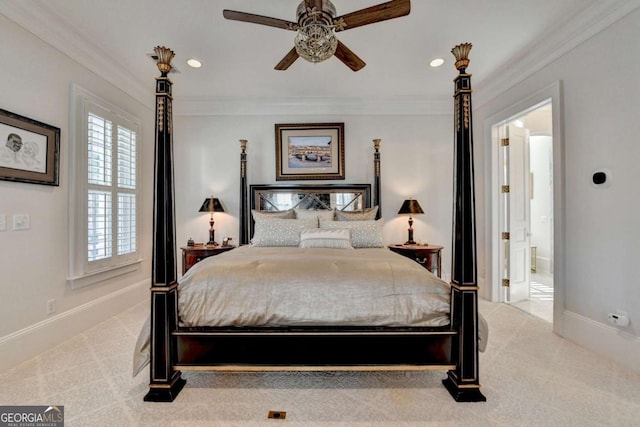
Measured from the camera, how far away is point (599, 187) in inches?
96.9

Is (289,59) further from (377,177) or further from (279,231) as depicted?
(377,177)

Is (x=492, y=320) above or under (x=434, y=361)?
under

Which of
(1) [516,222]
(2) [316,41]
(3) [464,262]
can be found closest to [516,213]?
(1) [516,222]

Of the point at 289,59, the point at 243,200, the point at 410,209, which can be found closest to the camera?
the point at 289,59

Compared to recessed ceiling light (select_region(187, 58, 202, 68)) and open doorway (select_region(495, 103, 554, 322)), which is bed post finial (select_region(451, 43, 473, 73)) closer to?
open doorway (select_region(495, 103, 554, 322))

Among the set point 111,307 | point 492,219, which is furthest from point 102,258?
point 492,219

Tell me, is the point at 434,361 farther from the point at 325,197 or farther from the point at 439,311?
the point at 325,197

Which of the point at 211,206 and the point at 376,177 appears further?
the point at 376,177

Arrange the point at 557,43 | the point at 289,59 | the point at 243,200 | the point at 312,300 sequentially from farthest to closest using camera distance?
the point at 243,200 → the point at 557,43 → the point at 289,59 → the point at 312,300

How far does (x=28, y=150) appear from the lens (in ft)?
7.91

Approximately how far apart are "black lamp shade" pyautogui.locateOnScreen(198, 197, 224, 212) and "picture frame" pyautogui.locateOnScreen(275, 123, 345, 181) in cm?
94

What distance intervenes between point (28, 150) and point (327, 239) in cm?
272

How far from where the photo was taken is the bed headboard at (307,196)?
425 cm

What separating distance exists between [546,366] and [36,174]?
4.48 meters
